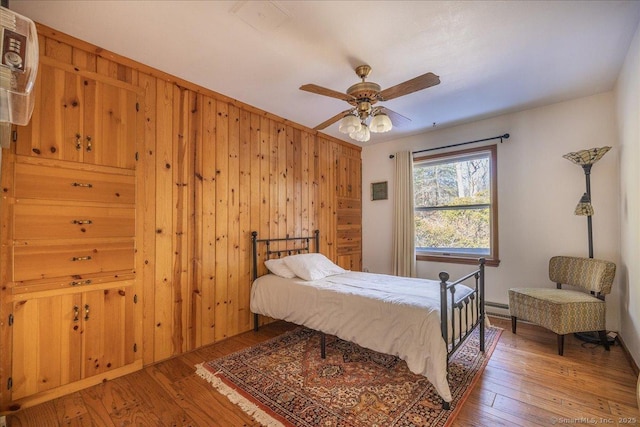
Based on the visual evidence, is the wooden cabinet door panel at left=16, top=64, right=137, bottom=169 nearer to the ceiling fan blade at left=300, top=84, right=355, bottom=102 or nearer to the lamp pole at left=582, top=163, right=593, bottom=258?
the ceiling fan blade at left=300, top=84, right=355, bottom=102

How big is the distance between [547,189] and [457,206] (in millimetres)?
1012

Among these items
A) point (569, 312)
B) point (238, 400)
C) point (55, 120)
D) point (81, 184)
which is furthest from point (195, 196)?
point (569, 312)

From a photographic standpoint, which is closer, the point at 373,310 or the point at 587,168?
the point at 373,310

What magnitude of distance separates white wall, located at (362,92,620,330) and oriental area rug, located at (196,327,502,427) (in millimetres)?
1269

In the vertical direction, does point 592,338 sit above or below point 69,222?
below

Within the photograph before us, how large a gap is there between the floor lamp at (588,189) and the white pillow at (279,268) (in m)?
3.02

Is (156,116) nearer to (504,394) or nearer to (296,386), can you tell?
(296,386)

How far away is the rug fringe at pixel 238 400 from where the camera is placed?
173cm

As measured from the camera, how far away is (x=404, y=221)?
432cm

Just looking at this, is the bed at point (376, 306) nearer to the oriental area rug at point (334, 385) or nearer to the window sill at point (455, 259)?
the oriental area rug at point (334, 385)

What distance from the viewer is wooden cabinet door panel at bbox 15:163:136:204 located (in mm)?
1882

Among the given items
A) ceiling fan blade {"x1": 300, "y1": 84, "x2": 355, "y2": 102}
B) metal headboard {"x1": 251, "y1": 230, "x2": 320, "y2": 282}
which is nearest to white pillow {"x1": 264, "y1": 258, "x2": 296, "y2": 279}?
metal headboard {"x1": 251, "y1": 230, "x2": 320, "y2": 282}

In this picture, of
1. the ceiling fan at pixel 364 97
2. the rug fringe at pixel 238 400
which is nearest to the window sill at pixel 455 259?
the ceiling fan at pixel 364 97

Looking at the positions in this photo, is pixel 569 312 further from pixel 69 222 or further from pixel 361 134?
pixel 69 222
